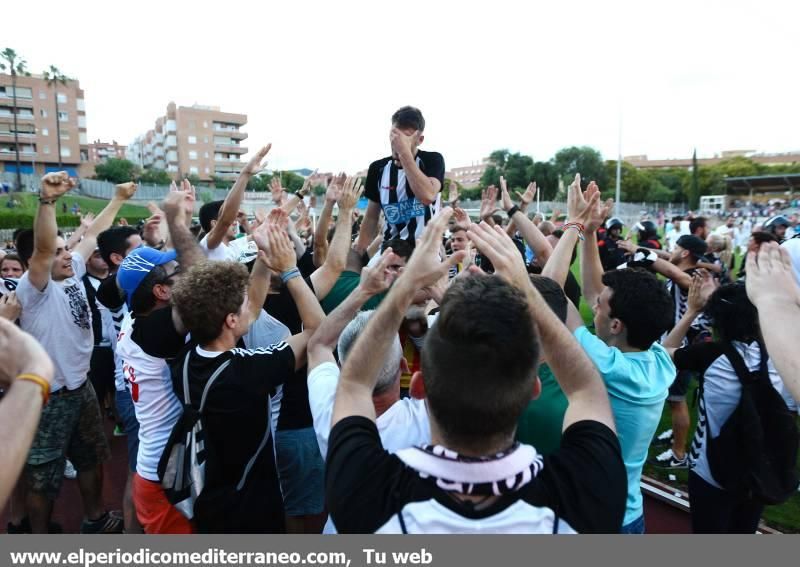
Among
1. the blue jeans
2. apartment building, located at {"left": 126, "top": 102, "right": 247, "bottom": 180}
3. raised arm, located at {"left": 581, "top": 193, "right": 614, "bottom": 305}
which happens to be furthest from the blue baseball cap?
apartment building, located at {"left": 126, "top": 102, "right": 247, "bottom": 180}

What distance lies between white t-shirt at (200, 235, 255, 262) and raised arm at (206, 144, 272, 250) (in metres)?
0.14

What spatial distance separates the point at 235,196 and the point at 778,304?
3.73 meters

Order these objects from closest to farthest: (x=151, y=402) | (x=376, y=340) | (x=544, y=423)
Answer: (x=376, y=340) < (x=544, y=423) < (x=151, y=402)

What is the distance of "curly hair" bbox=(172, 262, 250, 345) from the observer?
2.39 meters

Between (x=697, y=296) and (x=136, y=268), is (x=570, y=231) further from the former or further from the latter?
(x=136, y=268)

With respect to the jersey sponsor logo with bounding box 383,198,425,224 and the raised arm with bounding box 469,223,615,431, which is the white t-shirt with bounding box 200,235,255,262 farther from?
the raised arm with bounding box 469,223,615,431

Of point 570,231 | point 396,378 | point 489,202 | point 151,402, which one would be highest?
point 489,202

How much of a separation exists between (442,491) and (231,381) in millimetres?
1358

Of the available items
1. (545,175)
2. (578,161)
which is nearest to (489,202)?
(545,175)

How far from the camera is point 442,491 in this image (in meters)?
1.25

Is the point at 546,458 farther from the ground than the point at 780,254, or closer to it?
closer to it

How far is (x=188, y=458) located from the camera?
8.00ft
